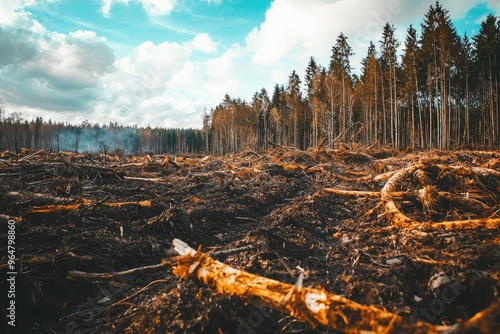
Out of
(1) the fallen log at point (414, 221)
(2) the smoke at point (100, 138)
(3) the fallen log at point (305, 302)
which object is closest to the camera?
(3) the fallen log at point (305, 302)

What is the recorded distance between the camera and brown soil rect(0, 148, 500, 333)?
6.72ft

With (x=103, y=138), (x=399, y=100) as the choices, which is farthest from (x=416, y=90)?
(x=103, y=138)

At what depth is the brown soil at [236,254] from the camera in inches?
80.7

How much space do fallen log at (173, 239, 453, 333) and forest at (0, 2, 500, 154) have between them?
28.7ft

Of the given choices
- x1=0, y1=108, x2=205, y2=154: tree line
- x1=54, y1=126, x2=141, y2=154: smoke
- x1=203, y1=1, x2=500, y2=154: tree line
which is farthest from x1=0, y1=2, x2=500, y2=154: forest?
x1=54, y1=126, x2=141, y2=154: smoke

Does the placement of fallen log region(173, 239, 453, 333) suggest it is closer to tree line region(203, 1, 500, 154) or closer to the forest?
the forest

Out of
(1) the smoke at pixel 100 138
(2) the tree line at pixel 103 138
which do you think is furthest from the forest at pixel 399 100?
(1) the smoke at pixel 100 138

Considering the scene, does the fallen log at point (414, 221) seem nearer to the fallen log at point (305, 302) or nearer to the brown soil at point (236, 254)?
the brown soil at point (236, 254)

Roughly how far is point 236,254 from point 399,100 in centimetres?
3379

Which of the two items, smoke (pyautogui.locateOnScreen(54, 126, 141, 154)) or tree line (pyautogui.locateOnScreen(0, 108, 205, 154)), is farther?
smoke (pyautogui.locateOnScreen(54, 126, 141, 154))

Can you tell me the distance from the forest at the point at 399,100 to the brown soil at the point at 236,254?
6185 mm

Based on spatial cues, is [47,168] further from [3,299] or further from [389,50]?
[389,50]

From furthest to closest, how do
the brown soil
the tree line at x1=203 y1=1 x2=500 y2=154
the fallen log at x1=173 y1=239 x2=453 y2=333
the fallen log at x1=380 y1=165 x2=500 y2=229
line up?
the tree line at x1=203 y1=1 x2=500 y2=154
the fallen log at x1=380 y1=165 x2=500 y2=229
the brown soil
the fallen log at x1=173 y1=239 x2=453 y2=333

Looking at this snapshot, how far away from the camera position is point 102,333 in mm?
2033
